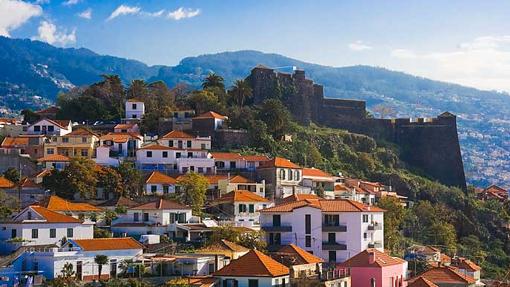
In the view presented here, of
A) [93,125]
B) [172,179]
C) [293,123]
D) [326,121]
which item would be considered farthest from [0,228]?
[326,121]

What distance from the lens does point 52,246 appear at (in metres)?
→ 36.3

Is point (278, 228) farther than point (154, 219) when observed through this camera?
No

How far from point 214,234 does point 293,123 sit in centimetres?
2924

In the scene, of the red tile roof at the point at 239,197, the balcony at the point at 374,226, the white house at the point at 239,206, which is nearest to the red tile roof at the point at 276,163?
the red tile roof at the point at 239,197

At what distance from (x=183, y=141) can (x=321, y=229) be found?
54.4 feet

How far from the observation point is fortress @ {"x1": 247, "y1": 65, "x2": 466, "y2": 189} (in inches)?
2899

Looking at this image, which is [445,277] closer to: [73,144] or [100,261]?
[100,261]

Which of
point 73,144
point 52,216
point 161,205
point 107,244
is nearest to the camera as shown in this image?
point 107,244

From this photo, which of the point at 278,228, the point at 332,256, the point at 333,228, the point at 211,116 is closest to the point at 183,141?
the point at 211,116

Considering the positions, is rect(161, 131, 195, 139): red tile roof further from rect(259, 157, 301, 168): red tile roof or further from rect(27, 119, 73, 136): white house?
rect(27, 119, 73, 136): white house

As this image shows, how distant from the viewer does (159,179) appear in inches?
1993

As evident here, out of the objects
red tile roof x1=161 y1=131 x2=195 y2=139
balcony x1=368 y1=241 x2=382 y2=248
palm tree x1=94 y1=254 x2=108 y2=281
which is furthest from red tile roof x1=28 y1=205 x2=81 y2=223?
red tile roof x1=161 y1=131 x2=195 y2=139

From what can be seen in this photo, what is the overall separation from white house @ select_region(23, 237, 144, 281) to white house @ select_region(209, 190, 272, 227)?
1084 cm

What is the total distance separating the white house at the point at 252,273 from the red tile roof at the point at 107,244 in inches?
195
